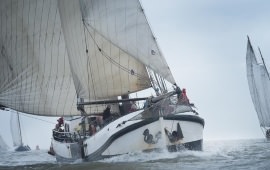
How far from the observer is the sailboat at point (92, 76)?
19.1 meters

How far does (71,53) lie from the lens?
24938 millimetres

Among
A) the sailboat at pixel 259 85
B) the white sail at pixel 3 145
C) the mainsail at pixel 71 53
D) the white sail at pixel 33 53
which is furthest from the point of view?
the white sail at pixel 3 145

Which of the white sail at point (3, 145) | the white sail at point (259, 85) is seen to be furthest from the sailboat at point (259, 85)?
the white sail at point (3, 145)

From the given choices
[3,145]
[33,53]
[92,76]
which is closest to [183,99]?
[92,76]

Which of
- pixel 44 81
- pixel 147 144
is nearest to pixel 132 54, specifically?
pixel 147 144

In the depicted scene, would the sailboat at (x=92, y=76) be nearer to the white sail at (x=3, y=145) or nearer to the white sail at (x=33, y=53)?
the white sail at (x=33, y=53)

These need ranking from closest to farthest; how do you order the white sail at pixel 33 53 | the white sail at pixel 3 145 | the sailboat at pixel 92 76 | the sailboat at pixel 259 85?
the sailboat at pixel 92 76 < the white sail at pixel 33 53 < the sailboat at pixel 259 85 < the white sail at pixel 3 145

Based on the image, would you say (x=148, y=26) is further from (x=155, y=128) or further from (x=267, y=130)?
(x=267, y=130)

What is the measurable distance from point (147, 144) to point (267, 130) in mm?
46021

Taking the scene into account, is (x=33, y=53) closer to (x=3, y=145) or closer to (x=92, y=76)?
(x=92, y=76)

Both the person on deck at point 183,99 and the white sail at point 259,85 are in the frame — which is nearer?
the person on deck at point 183,99

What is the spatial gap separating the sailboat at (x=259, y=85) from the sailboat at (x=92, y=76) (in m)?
35.1

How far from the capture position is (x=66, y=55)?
1075 inches

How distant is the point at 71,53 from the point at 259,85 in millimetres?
39025
